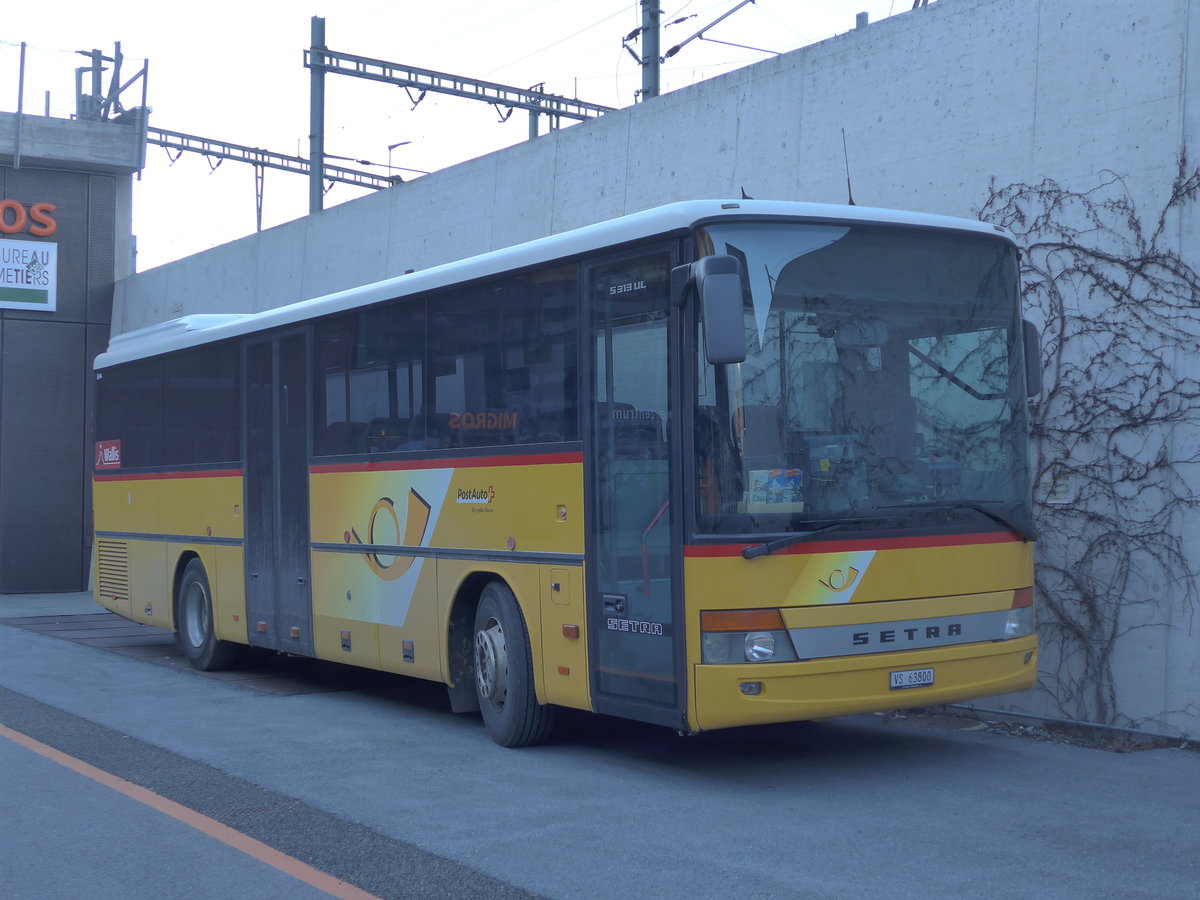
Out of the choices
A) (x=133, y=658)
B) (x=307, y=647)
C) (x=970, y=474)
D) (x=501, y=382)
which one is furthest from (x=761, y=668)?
(x=133, y=658)

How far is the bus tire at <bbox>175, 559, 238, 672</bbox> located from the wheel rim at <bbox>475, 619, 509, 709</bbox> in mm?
4861

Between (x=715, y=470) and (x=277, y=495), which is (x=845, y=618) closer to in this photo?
(x=715, y=470)

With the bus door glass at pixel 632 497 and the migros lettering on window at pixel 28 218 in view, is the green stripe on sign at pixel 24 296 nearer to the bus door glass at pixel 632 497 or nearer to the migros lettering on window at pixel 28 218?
the migros lettering on window at pixel 28 218

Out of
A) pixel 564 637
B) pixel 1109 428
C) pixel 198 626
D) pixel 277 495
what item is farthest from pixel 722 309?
pixel 198 626

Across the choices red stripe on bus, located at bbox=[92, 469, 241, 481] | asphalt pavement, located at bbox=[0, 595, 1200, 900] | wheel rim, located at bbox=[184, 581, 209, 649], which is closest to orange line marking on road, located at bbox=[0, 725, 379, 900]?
asphalt pavement, located at bbox=[0, 595, 1200, 900]

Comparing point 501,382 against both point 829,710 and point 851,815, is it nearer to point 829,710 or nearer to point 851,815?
point 829,710

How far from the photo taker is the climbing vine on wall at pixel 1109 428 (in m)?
9.05

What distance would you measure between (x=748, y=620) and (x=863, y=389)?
55.0 inches

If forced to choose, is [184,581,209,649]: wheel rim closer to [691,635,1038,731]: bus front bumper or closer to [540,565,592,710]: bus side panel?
[540,565,592,710]: bus side panel

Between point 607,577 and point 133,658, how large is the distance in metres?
8.12

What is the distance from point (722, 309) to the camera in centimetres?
709

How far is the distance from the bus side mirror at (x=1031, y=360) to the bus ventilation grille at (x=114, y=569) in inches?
401

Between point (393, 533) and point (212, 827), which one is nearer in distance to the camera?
point (212, 827)

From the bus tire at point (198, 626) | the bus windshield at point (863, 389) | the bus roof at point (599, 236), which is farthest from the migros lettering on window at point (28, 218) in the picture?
the bus windshield at point (863, 389)
